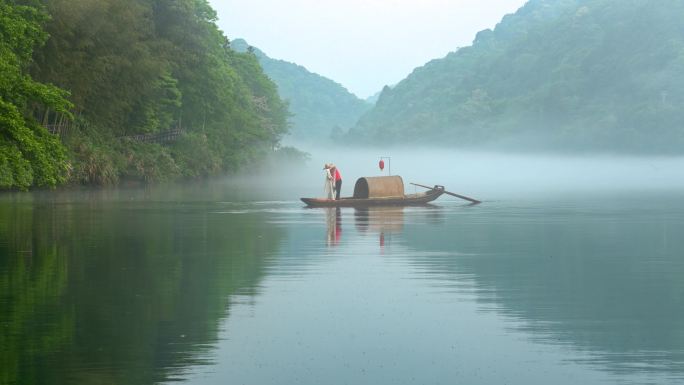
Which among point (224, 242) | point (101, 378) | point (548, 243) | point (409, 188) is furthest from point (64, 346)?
point (409, 188)

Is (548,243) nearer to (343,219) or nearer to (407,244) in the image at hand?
(407,244)

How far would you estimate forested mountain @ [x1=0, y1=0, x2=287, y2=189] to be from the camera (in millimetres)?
36906

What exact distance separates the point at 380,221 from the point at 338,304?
20.4 metres

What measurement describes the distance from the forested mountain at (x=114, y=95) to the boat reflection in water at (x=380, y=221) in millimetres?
10009

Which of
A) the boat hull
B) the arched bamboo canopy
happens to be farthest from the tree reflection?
the arched bamboo canopy

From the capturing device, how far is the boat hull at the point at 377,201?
148ft

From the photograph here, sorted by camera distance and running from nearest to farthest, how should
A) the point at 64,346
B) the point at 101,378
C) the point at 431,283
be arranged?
1. the point at 101,378
2. the point at 64,346
3. the point at 431,283

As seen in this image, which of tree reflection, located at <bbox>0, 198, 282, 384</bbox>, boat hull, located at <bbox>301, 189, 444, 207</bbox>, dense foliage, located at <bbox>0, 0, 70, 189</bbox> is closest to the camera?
tree reflection, located at <bbox>0, 198, 282, 384</bbox>

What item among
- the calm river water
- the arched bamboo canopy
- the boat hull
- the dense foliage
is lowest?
the calm river water

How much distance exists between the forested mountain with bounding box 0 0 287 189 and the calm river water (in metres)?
5.13

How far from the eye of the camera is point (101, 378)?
1145cm

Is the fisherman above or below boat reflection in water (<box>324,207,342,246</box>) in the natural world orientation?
above

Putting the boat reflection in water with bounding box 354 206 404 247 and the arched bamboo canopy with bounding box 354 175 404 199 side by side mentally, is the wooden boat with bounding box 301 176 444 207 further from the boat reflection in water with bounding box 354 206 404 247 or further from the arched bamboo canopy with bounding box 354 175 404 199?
the boat reflection in water with bounding box 354 206 404 247

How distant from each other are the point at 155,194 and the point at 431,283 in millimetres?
39105
